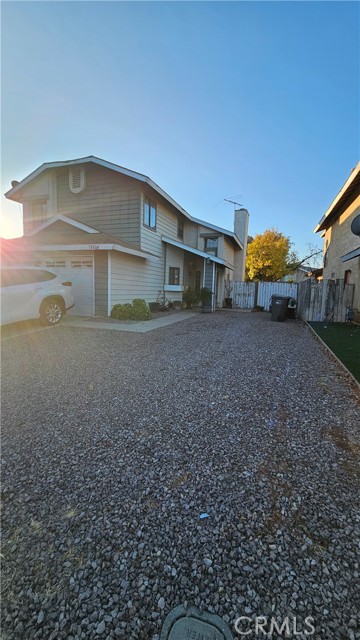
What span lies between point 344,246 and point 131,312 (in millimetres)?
10704

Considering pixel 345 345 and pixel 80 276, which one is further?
pixel 80 276

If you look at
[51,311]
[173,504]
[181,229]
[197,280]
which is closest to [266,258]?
[197,280]

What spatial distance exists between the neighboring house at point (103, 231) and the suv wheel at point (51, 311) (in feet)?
6.65

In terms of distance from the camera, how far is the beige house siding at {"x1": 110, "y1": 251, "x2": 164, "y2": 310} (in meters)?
10.7

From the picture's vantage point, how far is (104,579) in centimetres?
145

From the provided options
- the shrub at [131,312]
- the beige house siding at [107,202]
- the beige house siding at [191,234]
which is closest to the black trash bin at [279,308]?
the shrub at [131,312]

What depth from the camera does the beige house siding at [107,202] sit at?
472 inches

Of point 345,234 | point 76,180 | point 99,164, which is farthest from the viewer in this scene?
point 345,234

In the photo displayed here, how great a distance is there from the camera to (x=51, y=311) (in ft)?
27.5

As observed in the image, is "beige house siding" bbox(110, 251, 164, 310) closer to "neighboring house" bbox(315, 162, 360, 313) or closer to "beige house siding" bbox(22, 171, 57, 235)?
"beige house siding" bbox(22, 171, 57, 235)

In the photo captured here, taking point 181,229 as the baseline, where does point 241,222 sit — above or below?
above

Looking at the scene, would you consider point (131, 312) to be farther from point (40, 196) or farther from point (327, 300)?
point (40, 196)

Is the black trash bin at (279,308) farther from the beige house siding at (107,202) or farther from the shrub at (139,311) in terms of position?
the beige house siding at (107,202)

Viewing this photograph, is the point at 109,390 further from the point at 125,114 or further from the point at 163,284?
the point at 163,284
